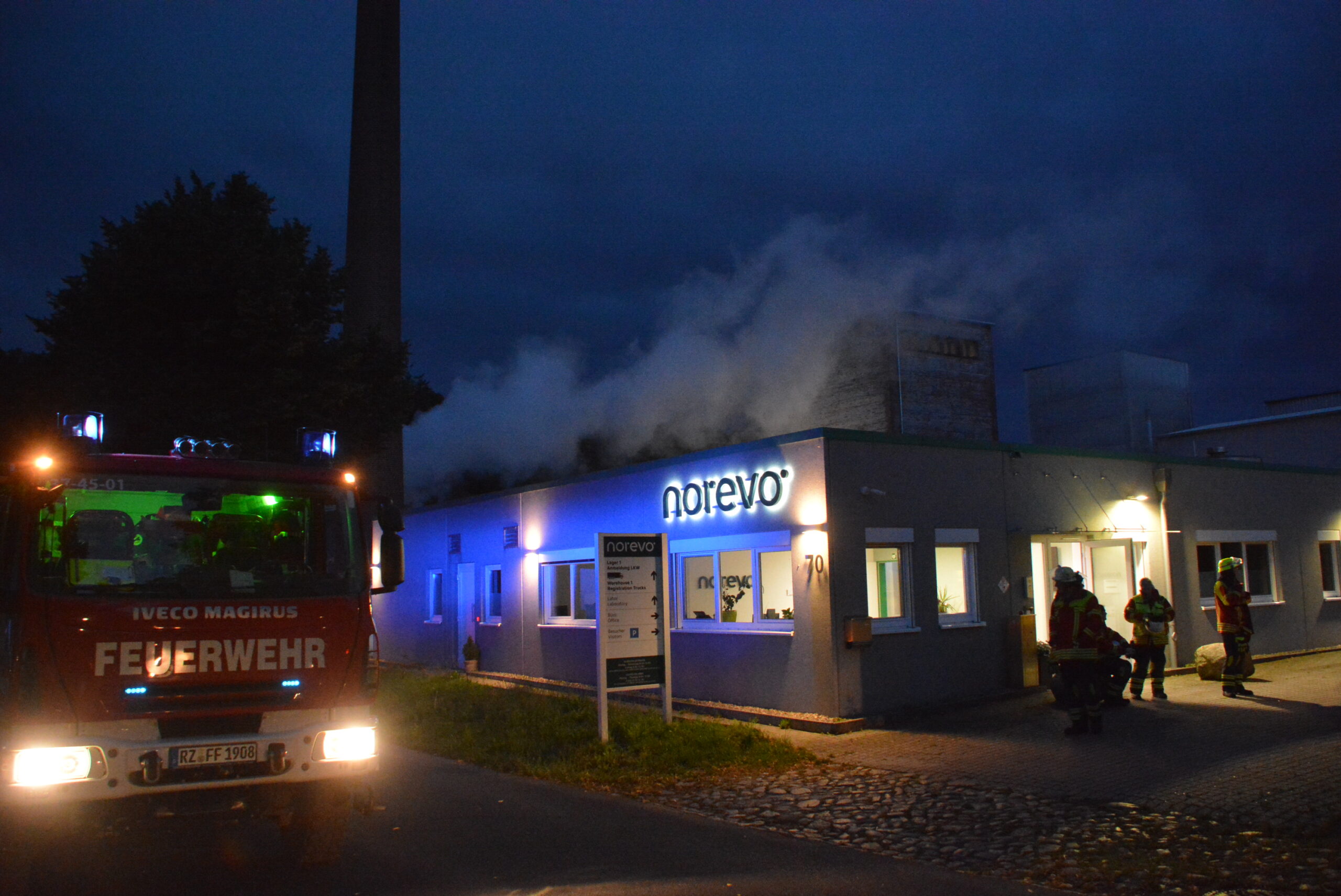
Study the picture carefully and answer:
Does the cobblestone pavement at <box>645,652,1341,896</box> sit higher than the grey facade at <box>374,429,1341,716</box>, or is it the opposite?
the grey facade at <box>374,429,1341,716</box>

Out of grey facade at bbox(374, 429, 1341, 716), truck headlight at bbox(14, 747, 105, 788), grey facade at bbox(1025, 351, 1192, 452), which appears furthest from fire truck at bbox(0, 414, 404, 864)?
grey facade at bbox(1025, 351, 1192, 452)

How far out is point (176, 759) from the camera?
208 inches

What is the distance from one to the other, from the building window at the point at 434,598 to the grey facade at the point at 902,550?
3.41m

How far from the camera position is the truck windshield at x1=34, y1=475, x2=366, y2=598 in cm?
558

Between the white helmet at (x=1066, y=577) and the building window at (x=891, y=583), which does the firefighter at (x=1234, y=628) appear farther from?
the building window at (x=891, y=583)

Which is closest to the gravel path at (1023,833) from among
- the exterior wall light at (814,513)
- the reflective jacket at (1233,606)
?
the exterior wall light at (814,513)

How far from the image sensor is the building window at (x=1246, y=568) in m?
15.7

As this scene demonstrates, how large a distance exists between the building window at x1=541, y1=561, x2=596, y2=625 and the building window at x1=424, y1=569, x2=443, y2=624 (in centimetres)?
507

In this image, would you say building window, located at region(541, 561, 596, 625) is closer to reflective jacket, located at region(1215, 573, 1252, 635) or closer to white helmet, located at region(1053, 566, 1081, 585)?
white helmet, located at region(1053, 566, 1081, 585)

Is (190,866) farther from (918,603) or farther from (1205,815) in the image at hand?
(918,603)

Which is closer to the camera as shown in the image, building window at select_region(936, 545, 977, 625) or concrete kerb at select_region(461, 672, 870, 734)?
concrete kerb at select_region(461, 672, 870, 734)

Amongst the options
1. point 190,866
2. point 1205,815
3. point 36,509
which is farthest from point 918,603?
point 36,509

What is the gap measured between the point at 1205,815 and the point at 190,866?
6.76 metres

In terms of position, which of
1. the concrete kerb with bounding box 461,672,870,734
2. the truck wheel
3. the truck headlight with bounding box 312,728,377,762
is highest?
the truck headlight with bounding box 312,728,377,762
